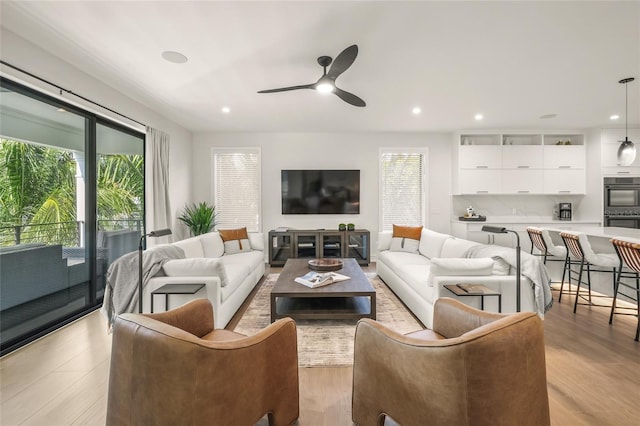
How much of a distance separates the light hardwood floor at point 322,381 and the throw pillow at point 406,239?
1.94 metres

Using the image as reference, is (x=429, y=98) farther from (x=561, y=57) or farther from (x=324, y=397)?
(x=324, y=397)

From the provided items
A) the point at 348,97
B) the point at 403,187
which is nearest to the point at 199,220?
the point at 348,97

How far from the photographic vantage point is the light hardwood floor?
5.28 feet

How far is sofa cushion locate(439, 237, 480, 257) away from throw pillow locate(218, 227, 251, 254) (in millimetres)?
2921

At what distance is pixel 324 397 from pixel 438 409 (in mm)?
897

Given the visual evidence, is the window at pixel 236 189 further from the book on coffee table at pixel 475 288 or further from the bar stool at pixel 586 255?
the bar stool at pixel 586 255

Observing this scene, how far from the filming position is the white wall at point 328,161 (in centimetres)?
555

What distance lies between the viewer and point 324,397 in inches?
69.6

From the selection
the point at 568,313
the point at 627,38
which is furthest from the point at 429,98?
the point at 568,313

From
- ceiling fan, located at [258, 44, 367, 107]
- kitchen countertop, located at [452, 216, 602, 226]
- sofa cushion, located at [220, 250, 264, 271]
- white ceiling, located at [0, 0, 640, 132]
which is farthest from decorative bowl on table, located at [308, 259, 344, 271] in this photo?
kitchen countertop, located at [452, 216, 602, 226]

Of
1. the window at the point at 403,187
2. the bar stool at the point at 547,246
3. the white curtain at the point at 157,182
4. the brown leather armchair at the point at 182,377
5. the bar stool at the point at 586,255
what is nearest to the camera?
the brown leather armchair at the point at 182,377

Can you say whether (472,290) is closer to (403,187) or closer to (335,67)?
(335,67)

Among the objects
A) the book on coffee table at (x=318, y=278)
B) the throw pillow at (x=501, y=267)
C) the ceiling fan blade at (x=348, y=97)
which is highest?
the ceiling fan blade at (x=348, y=97)

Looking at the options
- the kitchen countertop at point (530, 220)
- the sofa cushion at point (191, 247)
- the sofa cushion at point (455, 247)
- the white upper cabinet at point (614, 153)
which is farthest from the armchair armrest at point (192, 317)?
the white upper cabinet at point (614, 153)
